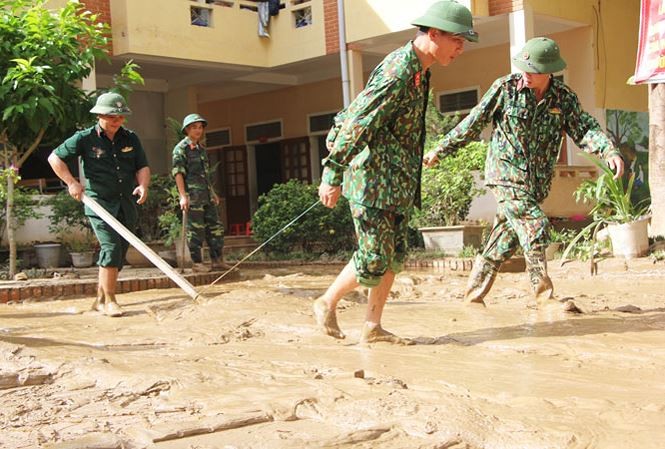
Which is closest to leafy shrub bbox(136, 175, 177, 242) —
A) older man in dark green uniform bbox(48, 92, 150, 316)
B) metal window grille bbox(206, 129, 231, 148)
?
older man in dark green uniform bbox(48, 92, 150, 316)

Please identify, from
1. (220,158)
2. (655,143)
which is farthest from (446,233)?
(220,158)

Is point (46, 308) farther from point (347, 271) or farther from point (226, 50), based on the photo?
point (226, 50)

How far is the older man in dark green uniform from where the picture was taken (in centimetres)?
657

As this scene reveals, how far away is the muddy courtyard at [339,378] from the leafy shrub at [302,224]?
→ 5803 millimetres

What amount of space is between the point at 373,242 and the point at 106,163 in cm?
324

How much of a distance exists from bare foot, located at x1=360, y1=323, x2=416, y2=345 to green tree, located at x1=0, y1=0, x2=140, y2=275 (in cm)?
582

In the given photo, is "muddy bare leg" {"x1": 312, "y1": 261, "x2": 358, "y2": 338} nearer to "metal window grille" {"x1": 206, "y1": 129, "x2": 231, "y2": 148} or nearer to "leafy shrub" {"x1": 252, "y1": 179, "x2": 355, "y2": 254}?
"leafy shrub" {"x1": 252, "y1": 179, "x2": 355, "y2": 254}

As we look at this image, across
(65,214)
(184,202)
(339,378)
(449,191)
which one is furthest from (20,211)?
(339,378)

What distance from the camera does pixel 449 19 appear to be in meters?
4.20

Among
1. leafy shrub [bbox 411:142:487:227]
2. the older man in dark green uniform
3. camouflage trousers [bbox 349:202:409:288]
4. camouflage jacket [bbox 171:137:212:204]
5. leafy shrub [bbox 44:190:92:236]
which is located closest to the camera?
camouflage trousers [bbox 349:202:409:288]

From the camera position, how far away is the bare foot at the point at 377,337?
4.54 metres

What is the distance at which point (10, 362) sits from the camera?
4.04 metres

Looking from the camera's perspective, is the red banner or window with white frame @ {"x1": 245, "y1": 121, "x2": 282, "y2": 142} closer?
the red banner

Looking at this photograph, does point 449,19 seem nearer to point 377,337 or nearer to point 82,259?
point 377,337
